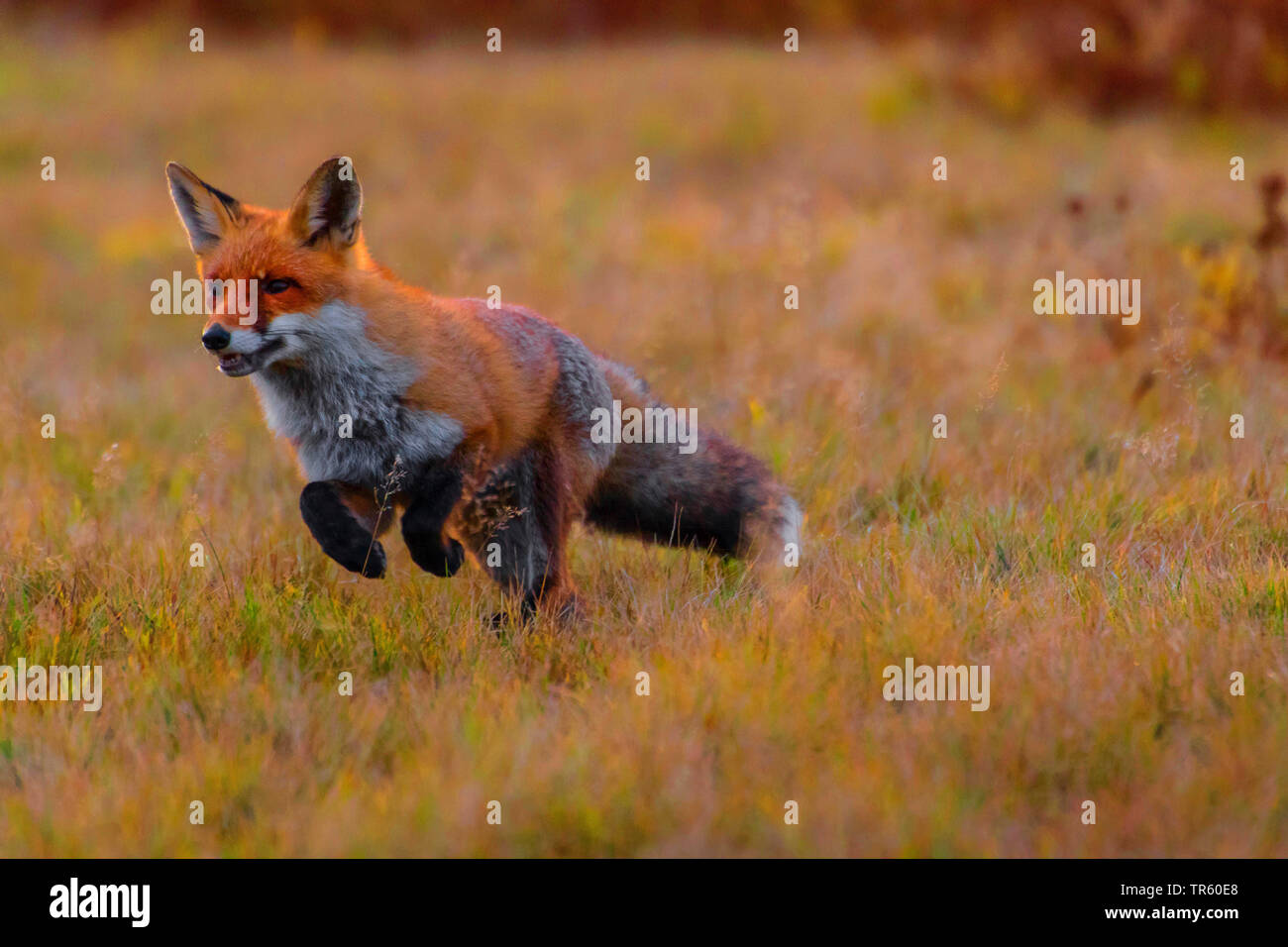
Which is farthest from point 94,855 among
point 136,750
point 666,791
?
point 666,791

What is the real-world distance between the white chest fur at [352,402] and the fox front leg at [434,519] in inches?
2.9

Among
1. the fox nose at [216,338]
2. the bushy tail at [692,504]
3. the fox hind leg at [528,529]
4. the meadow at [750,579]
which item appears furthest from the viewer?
the bushy tail at [692,504]

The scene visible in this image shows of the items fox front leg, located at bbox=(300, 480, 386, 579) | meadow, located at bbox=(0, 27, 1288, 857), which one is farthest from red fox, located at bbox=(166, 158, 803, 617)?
meadow, located at bbox=(0, 27, 1288, 857)

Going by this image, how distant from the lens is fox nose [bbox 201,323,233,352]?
4.46 meters

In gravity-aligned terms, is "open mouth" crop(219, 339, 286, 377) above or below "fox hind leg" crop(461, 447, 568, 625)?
above

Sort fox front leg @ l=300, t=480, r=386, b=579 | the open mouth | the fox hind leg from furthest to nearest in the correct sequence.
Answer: the fox hind leg
fox front leg @ l=300, t=480, r=386, b=579
the open mouth

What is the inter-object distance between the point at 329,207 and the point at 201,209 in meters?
0.51

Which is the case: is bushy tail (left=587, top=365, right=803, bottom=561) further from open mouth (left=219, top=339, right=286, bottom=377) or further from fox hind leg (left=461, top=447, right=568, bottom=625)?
open mouth (left=219, top=339, right=286, bottom=377)

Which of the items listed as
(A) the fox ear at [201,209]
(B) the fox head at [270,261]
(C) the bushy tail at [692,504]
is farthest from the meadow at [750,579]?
(A) the fox ear at [201,209]

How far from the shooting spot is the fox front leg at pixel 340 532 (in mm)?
4762

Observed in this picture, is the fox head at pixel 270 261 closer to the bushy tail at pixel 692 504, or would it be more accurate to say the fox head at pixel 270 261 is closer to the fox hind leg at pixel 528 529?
the fox hind leg at pixel 528 529

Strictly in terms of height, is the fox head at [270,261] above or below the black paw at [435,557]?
above

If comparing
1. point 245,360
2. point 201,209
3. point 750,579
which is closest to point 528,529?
point 750,579

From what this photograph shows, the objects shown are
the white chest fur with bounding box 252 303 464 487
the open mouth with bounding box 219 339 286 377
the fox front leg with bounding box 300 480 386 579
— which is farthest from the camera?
the white chest fur with bounding box 252 303 464 487
